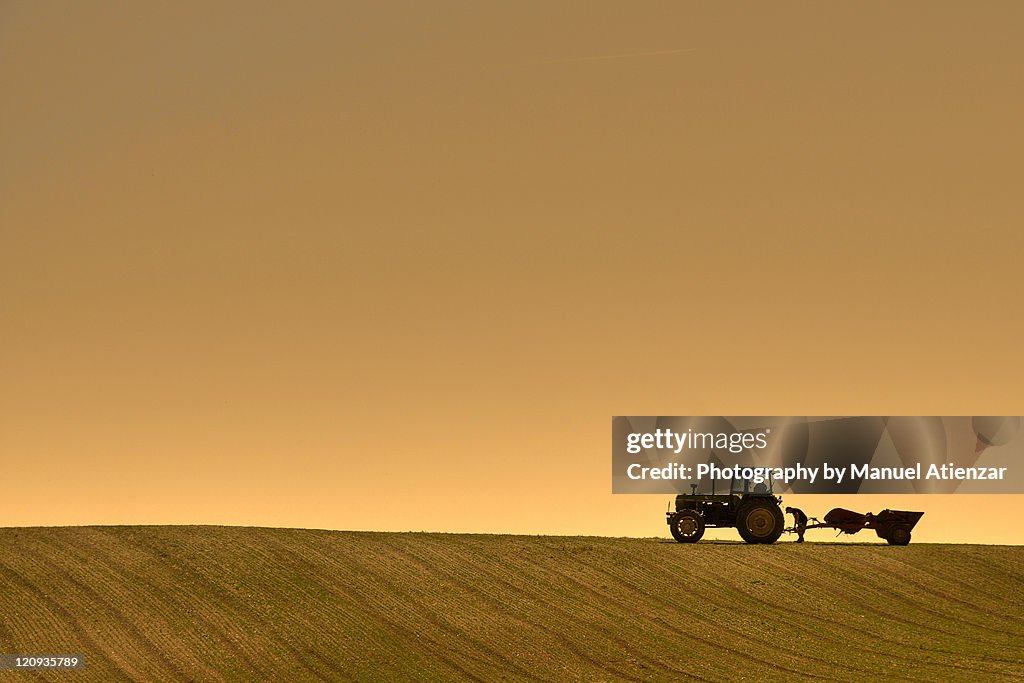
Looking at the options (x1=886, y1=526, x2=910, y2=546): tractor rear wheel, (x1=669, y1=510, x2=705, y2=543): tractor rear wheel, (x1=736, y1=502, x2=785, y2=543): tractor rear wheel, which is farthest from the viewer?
(x1=886, y1=526, x2=910, y2=546): tractor rear wheel

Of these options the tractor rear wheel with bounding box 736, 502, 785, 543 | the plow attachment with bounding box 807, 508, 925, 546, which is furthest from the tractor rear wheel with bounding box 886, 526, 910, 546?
the tractor rear wheel with bounding box 736, 502, 785, 543

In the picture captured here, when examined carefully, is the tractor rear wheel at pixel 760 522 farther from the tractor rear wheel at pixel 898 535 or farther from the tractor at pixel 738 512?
the tractor rear wheel at pixel 898 535

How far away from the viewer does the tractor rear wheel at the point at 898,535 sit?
117ft

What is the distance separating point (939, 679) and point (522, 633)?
7862 mm

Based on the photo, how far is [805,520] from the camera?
1389 inches

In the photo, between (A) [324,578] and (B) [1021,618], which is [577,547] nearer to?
(A) [324,578]

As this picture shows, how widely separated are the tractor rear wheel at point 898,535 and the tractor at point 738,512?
315cm

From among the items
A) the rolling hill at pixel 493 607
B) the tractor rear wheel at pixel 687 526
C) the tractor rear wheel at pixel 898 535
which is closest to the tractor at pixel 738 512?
the tractor rear wheel at pixel 687 526

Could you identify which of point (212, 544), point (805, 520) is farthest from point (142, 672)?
point (805, 520)

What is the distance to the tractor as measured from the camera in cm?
3462

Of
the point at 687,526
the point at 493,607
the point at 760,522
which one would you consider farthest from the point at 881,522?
the point at 493,607

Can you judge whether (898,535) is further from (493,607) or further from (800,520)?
(493,607)

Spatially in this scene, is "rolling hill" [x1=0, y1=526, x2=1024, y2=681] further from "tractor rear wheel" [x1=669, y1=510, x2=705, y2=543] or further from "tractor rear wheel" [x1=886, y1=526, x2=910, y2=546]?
"tractor rear wheel" [x1=669, y1=510, x2=705, y2=543]

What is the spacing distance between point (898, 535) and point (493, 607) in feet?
41.3
